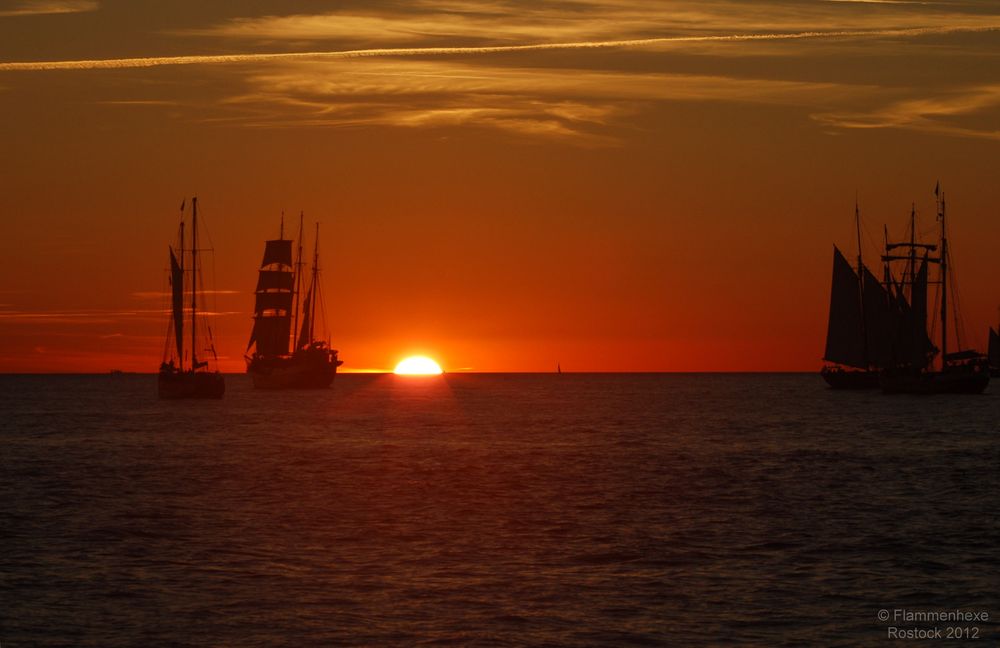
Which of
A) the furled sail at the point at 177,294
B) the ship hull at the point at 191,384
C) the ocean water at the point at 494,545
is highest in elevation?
the furled sail at the point at 177,294

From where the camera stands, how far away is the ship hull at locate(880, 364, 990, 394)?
6924 inches

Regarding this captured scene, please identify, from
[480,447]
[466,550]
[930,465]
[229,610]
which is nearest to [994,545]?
[466,550]

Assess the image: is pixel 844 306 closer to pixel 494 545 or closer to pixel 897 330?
pixel 897 330

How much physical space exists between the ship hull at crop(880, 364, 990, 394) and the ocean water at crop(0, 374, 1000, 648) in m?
88.2

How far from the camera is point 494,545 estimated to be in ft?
139

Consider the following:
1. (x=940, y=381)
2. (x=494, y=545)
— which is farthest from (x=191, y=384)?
(x=494, y=545)

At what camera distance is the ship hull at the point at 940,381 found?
6924 inches

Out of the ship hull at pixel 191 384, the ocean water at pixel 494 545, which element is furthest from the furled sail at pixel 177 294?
the ocean water at pixel 494 545

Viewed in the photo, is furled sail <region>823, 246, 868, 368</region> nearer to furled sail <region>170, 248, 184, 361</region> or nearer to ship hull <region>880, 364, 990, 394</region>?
ship hull <region>880, 364, 990, 394</region>

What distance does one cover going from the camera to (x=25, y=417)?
15538 cm

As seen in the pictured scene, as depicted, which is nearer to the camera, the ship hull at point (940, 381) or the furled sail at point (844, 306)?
the ship hull at point (940, 381)

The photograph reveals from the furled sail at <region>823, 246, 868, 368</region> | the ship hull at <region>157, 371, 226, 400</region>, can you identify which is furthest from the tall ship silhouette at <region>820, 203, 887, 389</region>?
the ship hull at <region>157, 371, 226, 400</region>

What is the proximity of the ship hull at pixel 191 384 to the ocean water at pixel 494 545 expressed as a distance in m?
88.6

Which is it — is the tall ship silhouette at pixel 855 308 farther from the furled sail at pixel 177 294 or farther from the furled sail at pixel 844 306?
the furled sail at pixel 177 294
